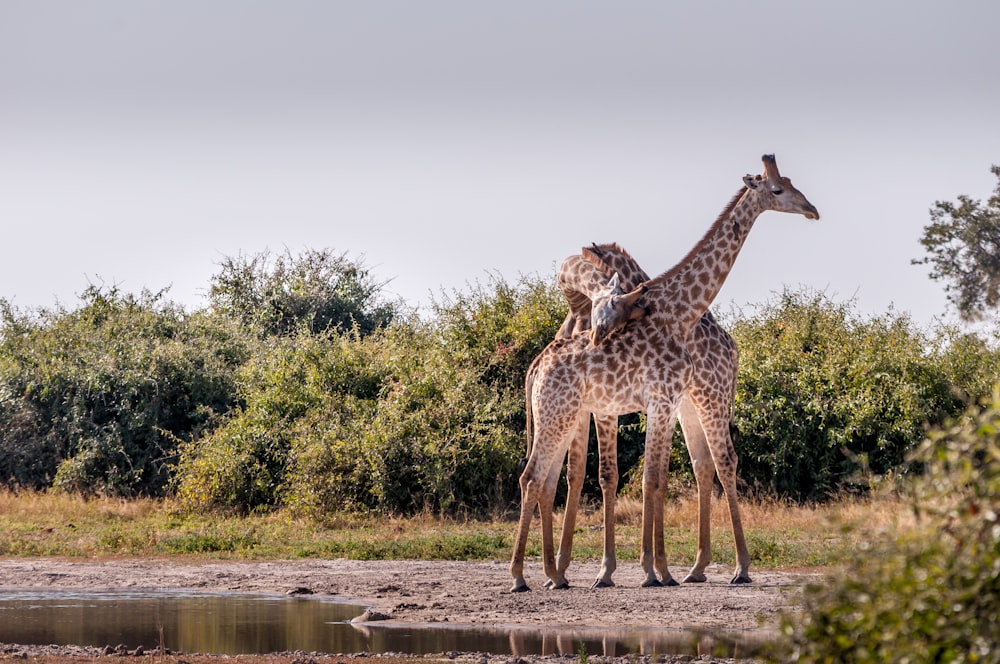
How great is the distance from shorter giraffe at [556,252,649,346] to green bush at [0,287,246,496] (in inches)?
399

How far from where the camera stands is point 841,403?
19125 mm

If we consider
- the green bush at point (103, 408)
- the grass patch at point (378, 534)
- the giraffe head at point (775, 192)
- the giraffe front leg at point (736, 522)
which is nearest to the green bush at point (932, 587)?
the giraffe front leg at point (736, 522)

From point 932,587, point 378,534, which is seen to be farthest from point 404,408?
point 932,587

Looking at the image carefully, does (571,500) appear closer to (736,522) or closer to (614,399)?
(614,399)

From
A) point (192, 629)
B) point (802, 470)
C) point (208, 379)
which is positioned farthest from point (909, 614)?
point (208, 379)

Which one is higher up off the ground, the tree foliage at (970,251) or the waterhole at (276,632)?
the tree foliage at (970,251)

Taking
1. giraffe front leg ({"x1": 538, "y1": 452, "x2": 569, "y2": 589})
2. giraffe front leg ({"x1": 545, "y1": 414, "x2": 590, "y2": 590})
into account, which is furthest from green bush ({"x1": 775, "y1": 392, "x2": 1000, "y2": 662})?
giraffe front leg ({"x1": 545, "y1": 414, "x2": 590, "y2": 590})

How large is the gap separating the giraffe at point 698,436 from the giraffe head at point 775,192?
1.50m

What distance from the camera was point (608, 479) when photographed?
1350 cm

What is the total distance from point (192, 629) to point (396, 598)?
92.3 inches

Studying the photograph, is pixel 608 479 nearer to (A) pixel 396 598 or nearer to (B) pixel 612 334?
(B) pixel 612 334

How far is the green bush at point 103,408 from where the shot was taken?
2300cm

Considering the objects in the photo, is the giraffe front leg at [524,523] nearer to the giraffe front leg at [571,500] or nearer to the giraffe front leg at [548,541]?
the giraffe front leg at [548,541]

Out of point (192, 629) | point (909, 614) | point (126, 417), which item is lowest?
point (192, 629)
